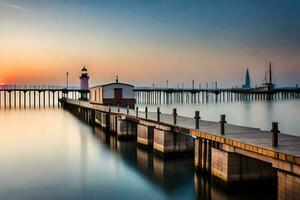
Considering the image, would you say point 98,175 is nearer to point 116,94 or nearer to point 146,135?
point 146,135

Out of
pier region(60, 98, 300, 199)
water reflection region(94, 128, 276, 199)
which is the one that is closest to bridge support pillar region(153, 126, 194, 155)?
pier region(60, 98, 300, 199)

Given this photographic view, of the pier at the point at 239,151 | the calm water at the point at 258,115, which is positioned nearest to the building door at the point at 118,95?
the calm water at the point at 258,115

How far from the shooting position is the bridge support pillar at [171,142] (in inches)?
771

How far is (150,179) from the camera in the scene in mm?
17156

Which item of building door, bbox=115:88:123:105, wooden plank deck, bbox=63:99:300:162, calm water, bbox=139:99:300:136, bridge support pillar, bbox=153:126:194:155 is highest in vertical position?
building door, bbox=115:88:123:105

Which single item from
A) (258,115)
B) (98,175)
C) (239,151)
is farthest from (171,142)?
(258,115)

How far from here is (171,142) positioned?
19859 millimetres

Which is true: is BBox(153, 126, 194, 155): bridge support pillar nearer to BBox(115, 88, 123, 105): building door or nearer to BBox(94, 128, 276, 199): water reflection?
BBox(94, 128, 276, 199): water reflection

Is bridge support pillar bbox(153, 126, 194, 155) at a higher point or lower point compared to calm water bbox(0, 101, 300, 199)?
higher

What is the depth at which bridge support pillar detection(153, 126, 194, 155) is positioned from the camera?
19594 mm

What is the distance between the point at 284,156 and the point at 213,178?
5.11 m

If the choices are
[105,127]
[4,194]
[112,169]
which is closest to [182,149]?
[112,169]

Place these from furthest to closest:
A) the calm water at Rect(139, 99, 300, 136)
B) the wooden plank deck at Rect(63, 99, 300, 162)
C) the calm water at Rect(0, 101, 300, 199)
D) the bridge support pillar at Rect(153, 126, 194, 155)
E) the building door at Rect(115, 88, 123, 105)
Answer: the calm water at Rect(139, 99, 300, 136), the building door at Rect(115, 88, 123, 105), the bridge support pillar at Rect(153, 126, 194, 155), the calm water at Rect(0, 101, 300, 199), the wooden plank deck at Rect(63, 99, 300, 162)

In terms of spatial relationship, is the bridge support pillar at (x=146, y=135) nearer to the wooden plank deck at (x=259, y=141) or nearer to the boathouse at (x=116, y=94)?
the wooden plank deck at (x=259, y=141)
